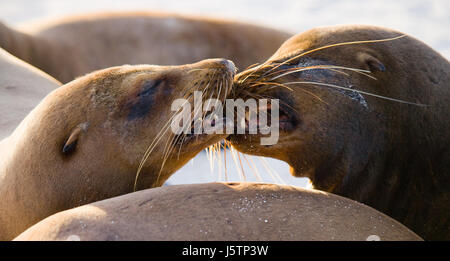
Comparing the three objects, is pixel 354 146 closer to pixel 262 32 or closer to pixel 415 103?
pixel 415 103

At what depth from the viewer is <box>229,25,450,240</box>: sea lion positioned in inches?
114

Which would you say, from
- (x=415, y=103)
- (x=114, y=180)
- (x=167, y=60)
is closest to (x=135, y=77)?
(x=114, y=180)

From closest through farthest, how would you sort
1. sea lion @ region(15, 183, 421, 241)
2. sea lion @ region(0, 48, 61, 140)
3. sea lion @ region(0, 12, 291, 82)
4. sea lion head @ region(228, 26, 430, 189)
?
sea lion @ region(15, 183, 421, 241)
sea lion head @ region(228, 26, 430, 189)
sea lion @ region(0, 48, 61, 140)
sea lion @ region(0, 12, 291, 82)

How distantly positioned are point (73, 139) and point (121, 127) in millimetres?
187

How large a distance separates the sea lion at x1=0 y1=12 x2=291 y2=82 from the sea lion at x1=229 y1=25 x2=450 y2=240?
3528 mm

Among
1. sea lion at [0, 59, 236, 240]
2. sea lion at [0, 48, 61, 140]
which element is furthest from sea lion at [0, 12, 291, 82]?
sea lion at [0, 59, 236, 240]

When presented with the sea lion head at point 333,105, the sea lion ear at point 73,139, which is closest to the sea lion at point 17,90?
the sea lion ear at point 73,139

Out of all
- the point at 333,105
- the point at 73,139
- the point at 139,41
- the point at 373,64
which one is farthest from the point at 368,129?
the point at 139,41

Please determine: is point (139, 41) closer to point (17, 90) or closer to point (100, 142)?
point (17, 90)

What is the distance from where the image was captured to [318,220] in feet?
7.15

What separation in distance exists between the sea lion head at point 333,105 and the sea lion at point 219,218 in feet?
1.75

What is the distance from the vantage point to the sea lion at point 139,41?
621 cm

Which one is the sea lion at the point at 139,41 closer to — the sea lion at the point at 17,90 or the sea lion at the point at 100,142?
the sea lion at the point at 17,90

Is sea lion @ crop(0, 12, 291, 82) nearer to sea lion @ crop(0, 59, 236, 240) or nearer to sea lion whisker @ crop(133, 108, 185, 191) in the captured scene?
sea lion @ crop(0, 59, 236, 240)
